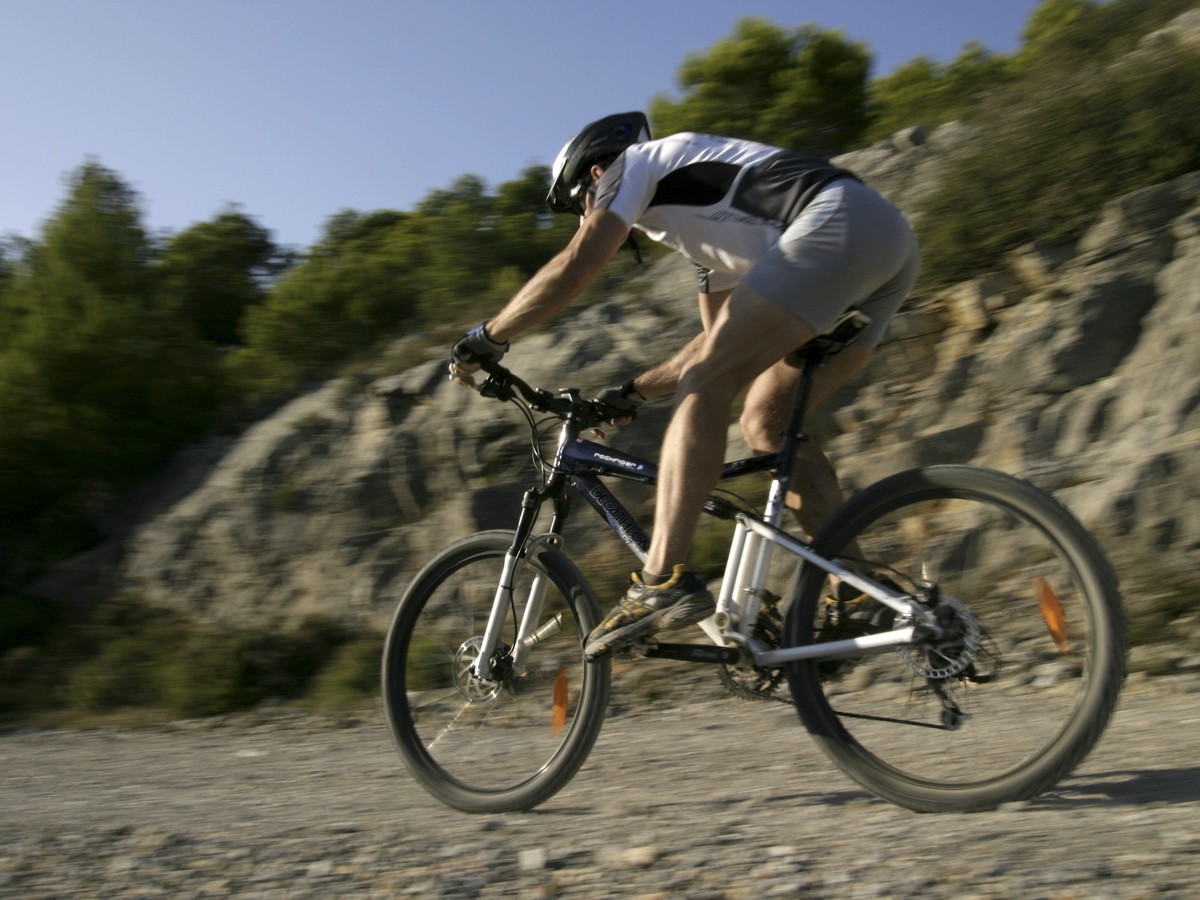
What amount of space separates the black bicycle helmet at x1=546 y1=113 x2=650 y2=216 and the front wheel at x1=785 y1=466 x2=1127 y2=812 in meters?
1.31

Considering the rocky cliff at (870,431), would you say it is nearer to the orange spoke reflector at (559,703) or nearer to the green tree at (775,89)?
the orange spoke reflector at (559,703)

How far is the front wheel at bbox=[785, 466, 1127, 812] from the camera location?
2.71m

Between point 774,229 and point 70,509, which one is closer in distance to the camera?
point 774,229

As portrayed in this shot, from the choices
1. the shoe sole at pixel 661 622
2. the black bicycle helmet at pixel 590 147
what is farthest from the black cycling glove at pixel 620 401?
the shoe sole at pixel 661 622

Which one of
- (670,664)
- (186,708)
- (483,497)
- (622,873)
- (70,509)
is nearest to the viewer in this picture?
(622,873)

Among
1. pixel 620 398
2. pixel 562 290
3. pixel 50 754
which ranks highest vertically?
pixel 562 290

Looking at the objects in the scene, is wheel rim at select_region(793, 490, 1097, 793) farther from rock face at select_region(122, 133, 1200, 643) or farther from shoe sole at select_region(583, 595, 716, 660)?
rock face at select_region(122, 133, 1200, 643)

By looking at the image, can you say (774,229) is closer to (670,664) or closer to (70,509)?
(670,664)

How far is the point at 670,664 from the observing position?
5.55 metres

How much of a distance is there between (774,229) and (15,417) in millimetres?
8139

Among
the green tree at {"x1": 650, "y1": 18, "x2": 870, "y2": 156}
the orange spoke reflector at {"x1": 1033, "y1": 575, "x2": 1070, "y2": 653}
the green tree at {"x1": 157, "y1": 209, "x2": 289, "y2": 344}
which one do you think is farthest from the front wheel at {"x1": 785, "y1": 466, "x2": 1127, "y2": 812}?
Answer: the green tree at {"x1": 650, "y1": 18, "x2": 870, "y2": 156}

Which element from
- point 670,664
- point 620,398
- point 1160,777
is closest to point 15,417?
point 670,664

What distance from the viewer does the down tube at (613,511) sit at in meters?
3.47

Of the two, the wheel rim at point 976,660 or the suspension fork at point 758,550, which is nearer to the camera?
the wheel rim at point 976,660
